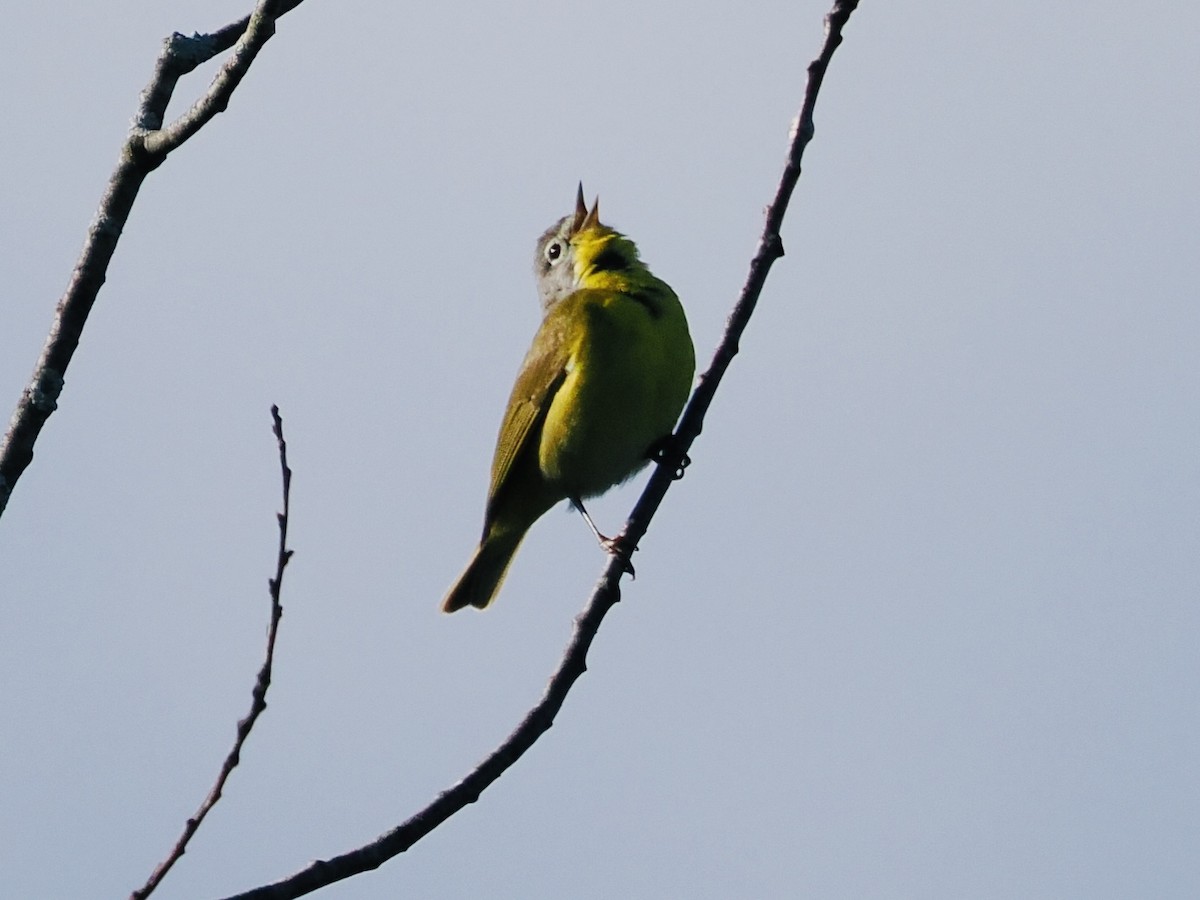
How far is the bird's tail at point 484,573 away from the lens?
6.84 meters

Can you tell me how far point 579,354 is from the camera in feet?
20.1

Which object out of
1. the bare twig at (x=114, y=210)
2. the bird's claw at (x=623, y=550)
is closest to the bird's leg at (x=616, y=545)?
the bird's claw at (x=623, y=550)

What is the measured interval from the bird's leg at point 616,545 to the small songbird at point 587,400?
0.02m

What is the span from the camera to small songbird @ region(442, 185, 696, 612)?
19.4ft

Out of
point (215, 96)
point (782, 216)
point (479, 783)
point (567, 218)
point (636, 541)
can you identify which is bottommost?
point (479, 783)

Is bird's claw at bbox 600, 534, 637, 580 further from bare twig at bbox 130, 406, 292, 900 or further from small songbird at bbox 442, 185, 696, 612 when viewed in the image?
small songbird at bbox 442, 185, 696, 612

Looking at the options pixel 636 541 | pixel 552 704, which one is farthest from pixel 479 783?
pixel 636 541

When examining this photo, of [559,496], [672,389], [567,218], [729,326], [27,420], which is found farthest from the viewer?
[567,218]

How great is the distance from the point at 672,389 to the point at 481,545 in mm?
1363

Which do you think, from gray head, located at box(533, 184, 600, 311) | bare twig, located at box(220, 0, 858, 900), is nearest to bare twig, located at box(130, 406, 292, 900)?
bare twig, located at box(220, 0, 858, 900)

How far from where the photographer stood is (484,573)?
6930 mm

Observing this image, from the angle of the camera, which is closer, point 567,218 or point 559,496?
point 559,496

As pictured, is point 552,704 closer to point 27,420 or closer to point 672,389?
point 27,420

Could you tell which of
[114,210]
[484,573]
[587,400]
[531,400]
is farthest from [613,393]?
[114,210]
